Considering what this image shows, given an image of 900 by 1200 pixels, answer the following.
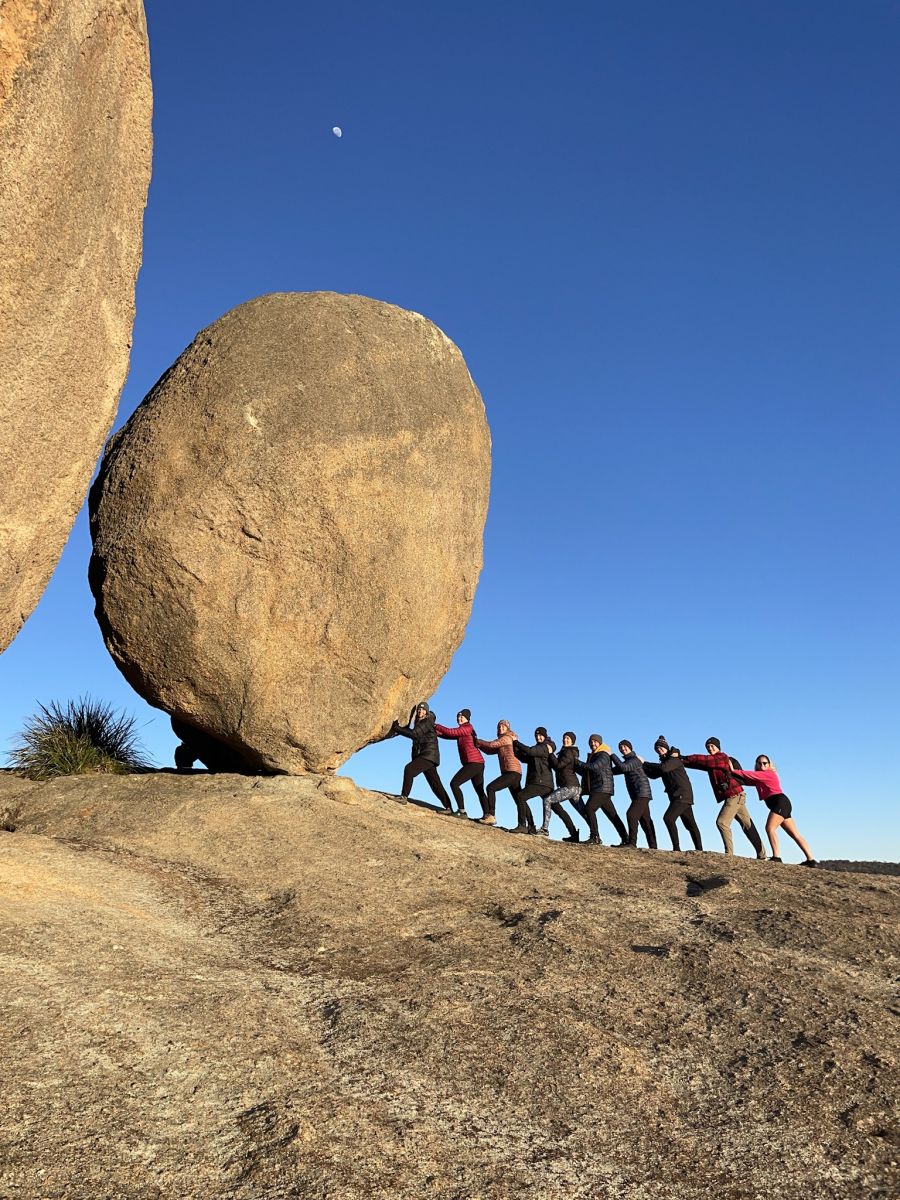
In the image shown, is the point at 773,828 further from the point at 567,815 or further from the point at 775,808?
the point at 567,815

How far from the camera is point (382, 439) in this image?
10703 millimetres

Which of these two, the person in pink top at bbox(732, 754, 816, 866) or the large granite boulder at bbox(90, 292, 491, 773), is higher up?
the large granite boulder at bbox(90, 292, 491, 773)

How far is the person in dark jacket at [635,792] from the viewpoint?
→ 11734 mm

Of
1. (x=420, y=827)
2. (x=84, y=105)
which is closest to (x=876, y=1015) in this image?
(x=420, y=827)

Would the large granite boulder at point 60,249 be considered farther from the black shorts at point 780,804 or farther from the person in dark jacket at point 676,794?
the black shorts at point 780,804

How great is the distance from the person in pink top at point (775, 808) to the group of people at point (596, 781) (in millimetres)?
11

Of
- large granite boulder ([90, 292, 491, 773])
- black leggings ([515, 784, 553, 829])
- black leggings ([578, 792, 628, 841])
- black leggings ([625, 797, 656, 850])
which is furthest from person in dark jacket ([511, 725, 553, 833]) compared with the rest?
large granite boulder ([90, 292, 491, 773])

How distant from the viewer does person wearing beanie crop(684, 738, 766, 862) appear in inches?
458

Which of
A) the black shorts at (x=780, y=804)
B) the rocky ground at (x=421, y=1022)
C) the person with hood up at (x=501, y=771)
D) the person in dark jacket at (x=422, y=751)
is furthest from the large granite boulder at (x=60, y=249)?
the black shorts at (x=780, y=804)

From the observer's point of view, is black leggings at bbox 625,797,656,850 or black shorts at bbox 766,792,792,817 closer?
black shorts at bbox 766,792,792,817

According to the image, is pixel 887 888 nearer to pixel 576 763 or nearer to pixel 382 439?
pixel 576 763

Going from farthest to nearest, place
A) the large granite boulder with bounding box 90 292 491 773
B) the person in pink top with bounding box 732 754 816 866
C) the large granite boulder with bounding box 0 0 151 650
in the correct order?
the person in pink top with bounding box 732 754 816 866, the large granite boulder with bounding box 90 292 491 773, the large granite boulder with bounding box 0 0 151 650

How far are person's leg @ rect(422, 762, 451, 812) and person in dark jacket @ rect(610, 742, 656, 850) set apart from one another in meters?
2.04

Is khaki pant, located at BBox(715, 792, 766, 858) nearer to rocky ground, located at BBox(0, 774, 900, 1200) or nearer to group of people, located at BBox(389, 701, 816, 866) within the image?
group of people, located at BBox(389, 701, 816, 866)
